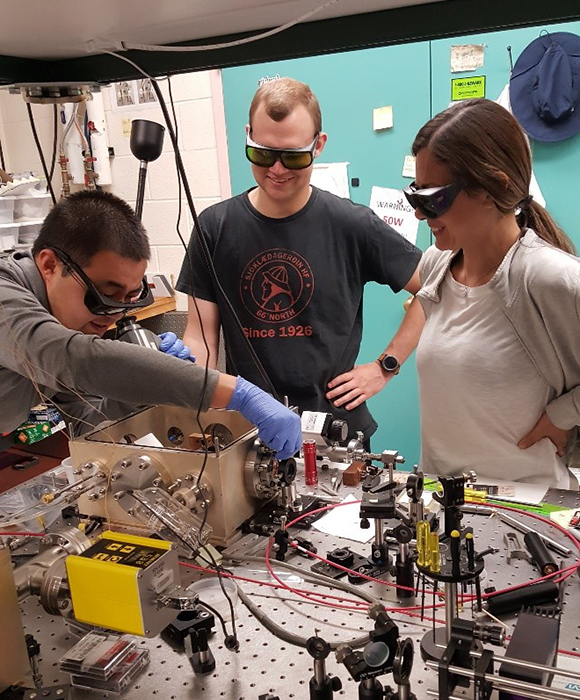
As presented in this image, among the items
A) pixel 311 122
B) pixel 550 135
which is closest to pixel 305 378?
pixel 311 122

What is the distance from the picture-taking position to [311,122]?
1.91 metres

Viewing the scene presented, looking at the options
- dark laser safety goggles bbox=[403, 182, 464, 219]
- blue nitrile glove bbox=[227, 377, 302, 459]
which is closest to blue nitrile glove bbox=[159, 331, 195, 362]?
blue nitrile glove bbox=[227, 377, 302, 459]

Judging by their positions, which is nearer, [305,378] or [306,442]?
[306,442]

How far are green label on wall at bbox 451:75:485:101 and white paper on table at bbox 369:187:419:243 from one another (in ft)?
1.53

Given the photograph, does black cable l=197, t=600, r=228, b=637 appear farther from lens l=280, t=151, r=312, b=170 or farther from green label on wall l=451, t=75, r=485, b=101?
green label on wall l=451, t=75, r=485, b=101

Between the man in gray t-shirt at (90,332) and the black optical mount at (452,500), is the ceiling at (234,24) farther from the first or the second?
the black optical mount at (452,500)

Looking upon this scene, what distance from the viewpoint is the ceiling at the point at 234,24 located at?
0.91 metres

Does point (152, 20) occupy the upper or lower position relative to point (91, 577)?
upper

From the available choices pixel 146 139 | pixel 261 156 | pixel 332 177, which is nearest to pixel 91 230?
pixel 146 139

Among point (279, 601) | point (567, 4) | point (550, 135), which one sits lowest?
point (279, 601)

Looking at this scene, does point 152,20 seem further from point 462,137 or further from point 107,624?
point 107,624

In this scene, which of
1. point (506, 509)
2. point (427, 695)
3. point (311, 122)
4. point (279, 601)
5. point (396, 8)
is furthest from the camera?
point (311, 122)

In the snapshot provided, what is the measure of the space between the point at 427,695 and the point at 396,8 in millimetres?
957

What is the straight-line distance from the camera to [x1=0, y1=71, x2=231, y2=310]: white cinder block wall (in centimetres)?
327
